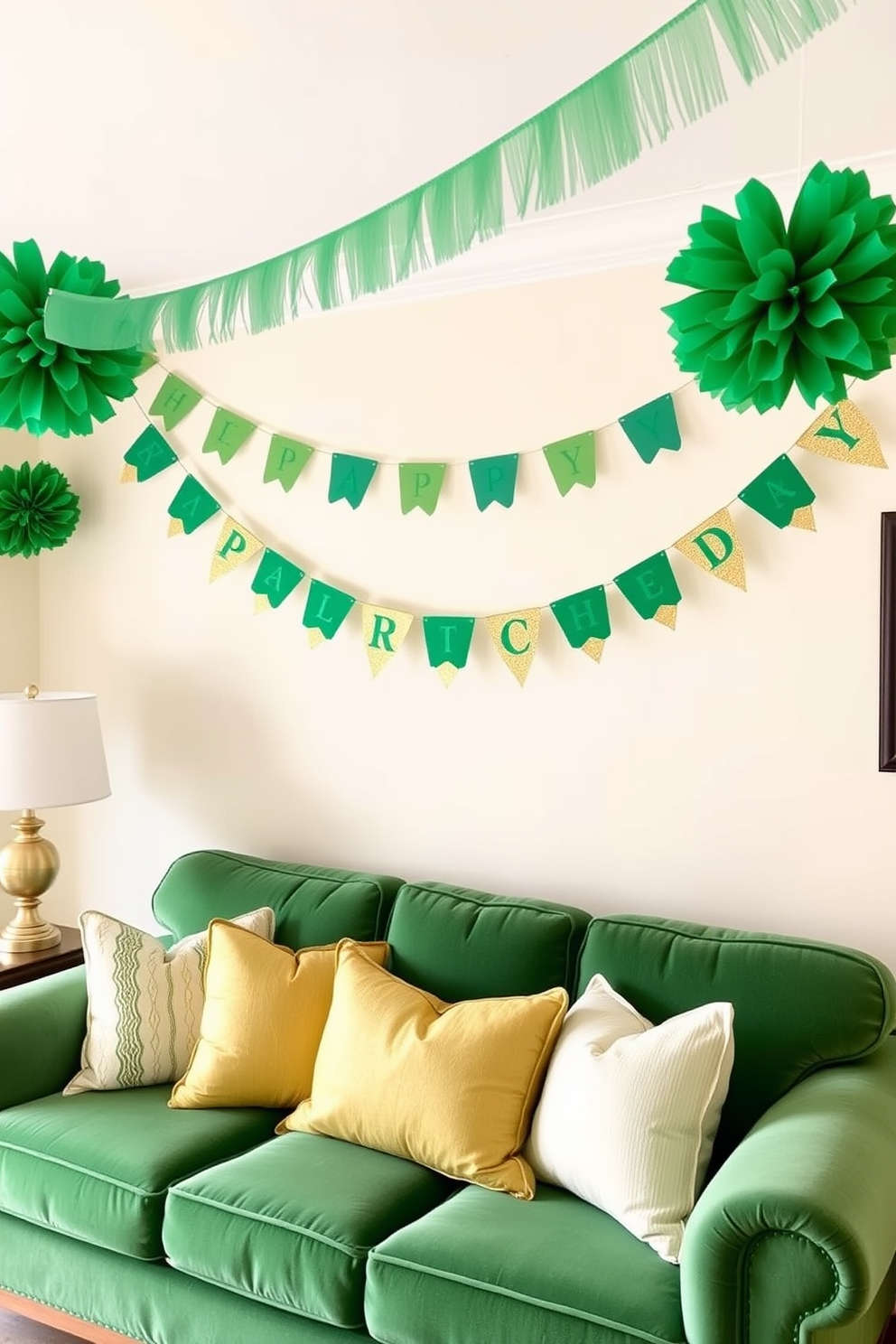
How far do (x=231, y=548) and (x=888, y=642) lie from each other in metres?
1.80

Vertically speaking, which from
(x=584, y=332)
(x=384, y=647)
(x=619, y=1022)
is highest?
(x=584, y=332)

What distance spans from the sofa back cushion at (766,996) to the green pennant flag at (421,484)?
1.27 m

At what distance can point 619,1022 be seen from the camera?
2461 mm

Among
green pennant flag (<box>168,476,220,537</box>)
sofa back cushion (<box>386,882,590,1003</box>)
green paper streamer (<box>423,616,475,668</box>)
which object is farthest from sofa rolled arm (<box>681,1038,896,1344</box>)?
green pennant flag (<box>168,476,220,537</box>)

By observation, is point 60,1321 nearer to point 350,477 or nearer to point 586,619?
point 586,619

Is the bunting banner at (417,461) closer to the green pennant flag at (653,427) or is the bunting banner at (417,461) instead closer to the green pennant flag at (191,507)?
the green pennant flag at (653,427)

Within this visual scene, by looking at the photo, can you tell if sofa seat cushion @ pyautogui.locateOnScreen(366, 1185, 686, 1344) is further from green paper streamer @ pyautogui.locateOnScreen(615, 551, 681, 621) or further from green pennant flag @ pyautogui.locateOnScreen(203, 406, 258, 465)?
green pennant flag @ pyautogui.locateOnScreen(203, 406, 258, 465)

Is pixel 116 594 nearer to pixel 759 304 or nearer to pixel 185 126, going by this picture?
pixel 185 126

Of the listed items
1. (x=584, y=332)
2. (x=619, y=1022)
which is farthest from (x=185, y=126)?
(x=619, y=1022)

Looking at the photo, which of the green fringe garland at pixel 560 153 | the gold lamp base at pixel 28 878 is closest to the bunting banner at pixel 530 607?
the gold lamp base at pixel 28 878

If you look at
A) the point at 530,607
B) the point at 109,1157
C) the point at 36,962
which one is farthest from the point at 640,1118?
the point at 36,962

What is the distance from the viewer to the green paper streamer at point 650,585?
2914 mm

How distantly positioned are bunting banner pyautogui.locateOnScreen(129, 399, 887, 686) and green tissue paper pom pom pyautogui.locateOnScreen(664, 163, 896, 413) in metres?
1.20

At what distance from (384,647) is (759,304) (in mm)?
1907
